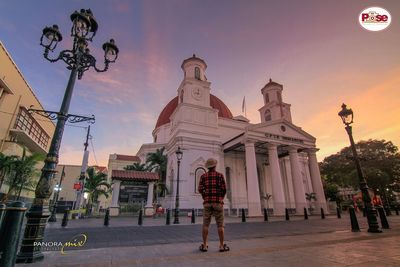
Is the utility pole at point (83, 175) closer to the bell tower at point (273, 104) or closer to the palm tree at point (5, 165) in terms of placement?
the palm tree at point (5, 165)

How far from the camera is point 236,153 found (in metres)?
28.4

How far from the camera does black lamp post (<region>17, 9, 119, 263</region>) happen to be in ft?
12.9

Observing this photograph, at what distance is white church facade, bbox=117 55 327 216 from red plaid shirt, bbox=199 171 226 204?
1718cm

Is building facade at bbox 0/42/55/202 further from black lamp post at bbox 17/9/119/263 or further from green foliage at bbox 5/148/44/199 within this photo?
black lamp post at bbox 17/9/119/263

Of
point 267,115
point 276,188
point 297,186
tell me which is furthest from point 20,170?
point 267,115

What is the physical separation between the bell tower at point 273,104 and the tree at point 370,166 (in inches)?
428

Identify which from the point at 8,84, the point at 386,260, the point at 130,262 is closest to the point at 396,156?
the point at 386,260

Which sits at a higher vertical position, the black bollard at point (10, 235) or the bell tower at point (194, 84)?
the bell tower at point (194, 84)

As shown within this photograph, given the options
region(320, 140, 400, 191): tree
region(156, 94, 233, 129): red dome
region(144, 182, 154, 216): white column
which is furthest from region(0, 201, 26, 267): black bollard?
region(320, 140, 400, 191): tree

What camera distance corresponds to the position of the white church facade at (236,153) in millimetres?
22328

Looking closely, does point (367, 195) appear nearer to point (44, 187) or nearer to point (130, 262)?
point (130, 262)

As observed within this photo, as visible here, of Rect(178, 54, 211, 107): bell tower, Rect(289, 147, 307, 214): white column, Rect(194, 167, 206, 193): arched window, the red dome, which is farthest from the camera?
the red dome

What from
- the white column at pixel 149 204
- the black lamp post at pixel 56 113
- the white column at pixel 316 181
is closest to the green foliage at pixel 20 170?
the white column at pixel 149 204

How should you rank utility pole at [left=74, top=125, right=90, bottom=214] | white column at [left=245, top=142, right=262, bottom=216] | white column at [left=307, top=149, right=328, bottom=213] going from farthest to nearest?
white column at [left=307, top=149, right=328, bottom=213] < white column at [left=245, top=142, right=262, bottom=216] < utility pole at [left=74, top=125, right=90, bottom=214]
